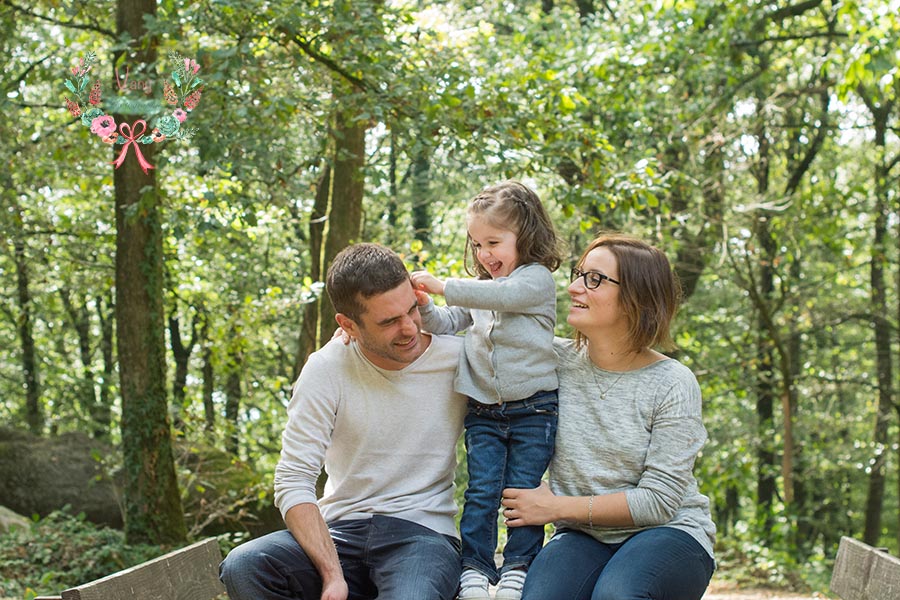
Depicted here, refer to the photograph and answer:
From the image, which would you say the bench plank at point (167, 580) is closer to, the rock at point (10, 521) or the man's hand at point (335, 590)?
the man's hand at point (335, 590)

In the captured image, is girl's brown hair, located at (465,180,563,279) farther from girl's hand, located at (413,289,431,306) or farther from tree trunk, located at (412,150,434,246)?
tree trunk, located at (412,150,434,246)

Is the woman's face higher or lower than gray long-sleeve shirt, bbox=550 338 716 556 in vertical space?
higher

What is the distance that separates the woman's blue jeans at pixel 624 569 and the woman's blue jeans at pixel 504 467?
110 millimetres

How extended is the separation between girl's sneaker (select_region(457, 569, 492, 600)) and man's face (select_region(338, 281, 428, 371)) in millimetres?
631

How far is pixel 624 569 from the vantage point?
103 inches

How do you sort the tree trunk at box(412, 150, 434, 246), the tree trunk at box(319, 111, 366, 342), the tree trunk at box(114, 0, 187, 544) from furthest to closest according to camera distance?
1. the tree trunk at box(412, 150, 434, 246)
2. the tree trunk at box(319, 111, 366, 342)
3. the tree trunk at box(114, 0, 187, 544)

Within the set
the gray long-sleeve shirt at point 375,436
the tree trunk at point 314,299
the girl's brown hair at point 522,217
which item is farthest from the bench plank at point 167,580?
the tree trunk at point 314,299

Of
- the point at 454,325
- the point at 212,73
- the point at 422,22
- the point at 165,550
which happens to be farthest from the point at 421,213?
the point at 454,325

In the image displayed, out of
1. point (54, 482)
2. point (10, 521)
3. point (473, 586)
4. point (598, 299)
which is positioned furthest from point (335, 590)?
point (54, 482)

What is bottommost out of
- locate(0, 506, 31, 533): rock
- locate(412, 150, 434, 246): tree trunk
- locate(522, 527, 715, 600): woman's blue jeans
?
locate(0, 506, 31, 533): rock

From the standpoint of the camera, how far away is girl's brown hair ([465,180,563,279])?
3.11m

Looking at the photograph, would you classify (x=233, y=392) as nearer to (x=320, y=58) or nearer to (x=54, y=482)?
(x=54, y=482)

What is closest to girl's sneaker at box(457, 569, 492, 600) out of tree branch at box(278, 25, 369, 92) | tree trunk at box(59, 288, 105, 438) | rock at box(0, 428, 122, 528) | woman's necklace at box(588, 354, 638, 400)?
woman's necklace at box(588, 354, 638, 400)

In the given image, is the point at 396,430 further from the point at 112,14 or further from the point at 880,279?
the point at 880,279
